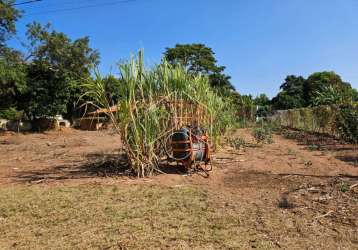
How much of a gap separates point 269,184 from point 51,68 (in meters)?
18.2

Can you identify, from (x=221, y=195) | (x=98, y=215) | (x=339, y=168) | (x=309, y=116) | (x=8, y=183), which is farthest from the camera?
(x=309, y=116)

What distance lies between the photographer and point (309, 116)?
56.1ft

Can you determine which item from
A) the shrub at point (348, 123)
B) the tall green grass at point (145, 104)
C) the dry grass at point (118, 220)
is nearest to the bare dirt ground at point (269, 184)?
the dry grass at point (118, 220)

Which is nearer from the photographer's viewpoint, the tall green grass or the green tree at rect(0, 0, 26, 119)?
the tall green grass

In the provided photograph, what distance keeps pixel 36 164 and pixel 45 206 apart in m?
4.12

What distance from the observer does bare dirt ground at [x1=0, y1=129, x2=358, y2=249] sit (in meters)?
3.33

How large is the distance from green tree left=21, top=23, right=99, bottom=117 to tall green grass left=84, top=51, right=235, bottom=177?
48.1 feet

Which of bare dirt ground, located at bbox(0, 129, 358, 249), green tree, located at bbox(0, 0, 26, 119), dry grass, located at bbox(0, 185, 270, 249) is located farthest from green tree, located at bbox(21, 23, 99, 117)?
dry grass, located at bbox(0, 185, 270, 249)

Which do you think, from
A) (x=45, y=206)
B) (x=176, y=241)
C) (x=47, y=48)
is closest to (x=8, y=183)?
(x=45, y=206)

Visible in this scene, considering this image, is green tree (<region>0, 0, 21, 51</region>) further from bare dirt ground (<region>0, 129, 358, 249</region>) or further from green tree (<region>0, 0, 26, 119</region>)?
bare dirt ground (<region>0, 129, 358, 249</region>)

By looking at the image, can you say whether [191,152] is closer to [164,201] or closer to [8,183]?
[164,201]

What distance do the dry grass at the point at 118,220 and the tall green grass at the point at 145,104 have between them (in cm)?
93

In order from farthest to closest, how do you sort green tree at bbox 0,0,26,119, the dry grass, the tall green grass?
green tree at bbox 0,0,26,119
the tall green grass
the dry grass

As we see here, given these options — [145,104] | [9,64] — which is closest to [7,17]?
[9,64]
